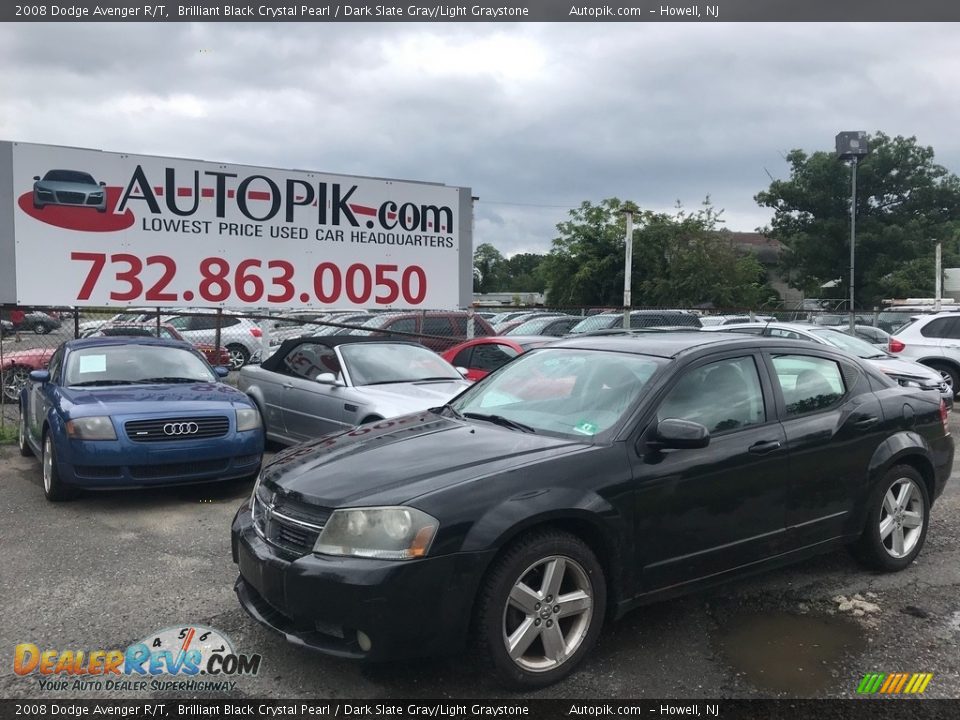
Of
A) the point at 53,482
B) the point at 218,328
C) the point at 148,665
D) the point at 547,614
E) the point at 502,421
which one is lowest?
the point at 148,665

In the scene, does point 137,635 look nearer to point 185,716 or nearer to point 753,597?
point 185,716

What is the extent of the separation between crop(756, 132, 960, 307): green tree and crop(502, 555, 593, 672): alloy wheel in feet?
125

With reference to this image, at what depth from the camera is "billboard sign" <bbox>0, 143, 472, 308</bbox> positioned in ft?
36.9

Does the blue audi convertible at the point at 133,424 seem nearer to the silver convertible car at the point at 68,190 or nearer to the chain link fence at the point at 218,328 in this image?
the chain link fence at the point at 218,328

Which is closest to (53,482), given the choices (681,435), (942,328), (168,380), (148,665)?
(168,380)

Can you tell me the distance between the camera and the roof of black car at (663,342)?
4516 mm

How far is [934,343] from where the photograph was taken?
14.9 meters

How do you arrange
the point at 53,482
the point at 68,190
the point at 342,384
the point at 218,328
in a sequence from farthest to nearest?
the point at 218,328
the point at 68,190
the point at 342,384
the point at 53,482

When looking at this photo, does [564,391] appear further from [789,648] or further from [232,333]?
[232,333]

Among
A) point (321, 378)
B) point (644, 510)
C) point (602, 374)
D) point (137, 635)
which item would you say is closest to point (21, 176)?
point (321, 378)

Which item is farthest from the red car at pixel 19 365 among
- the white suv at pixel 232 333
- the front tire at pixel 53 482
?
the white suv at pixel 232 333

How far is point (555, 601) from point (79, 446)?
465 centimetres

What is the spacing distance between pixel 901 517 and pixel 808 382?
1142 mm

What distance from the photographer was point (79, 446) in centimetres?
652
